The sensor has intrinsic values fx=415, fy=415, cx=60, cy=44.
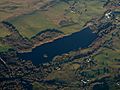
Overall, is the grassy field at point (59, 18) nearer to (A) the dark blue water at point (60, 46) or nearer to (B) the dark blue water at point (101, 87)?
(A) the dark blue water at point (60, 46)

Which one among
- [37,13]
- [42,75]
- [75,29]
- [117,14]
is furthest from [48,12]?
[42,75]

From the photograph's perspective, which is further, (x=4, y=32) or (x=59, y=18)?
(x=59, y=18)

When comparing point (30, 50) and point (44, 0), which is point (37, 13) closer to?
point (44, 0)

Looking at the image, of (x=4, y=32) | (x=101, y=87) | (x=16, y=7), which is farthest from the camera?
(x=16, y=7)

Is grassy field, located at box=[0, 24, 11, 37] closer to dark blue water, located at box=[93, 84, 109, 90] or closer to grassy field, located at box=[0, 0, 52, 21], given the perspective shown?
grassy field, located at box=[0, 0, 52, 21]

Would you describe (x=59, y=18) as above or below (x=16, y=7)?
below

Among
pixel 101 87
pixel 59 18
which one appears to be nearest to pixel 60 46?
pixel 59 18

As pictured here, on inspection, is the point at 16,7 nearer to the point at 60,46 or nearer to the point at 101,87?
the point at 60,46
